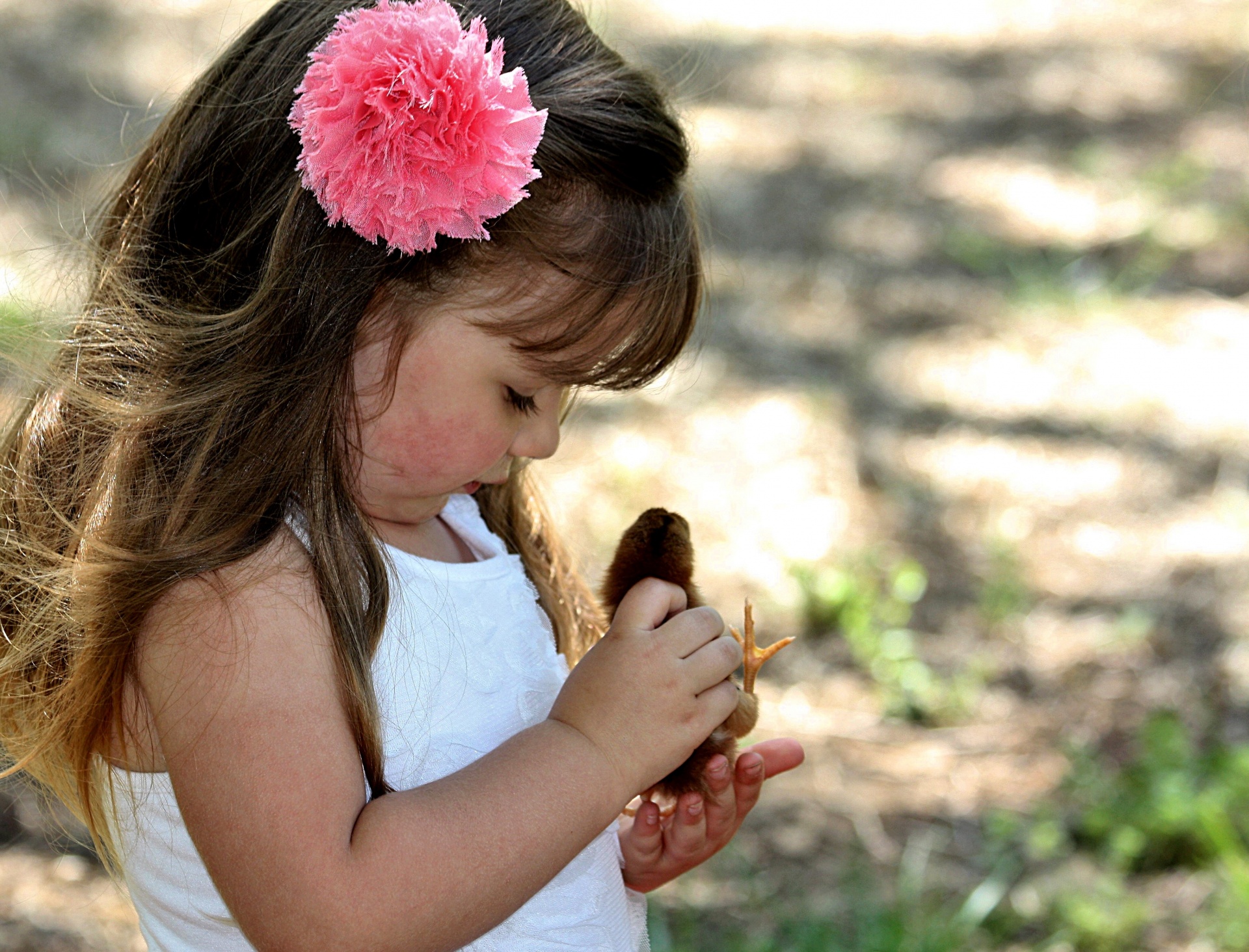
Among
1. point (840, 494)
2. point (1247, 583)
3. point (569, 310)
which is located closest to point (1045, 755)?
point (1247, 583)

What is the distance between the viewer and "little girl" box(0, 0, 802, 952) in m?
1.23

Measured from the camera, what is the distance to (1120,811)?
2.52 m

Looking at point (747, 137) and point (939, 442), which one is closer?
point (939, 442)

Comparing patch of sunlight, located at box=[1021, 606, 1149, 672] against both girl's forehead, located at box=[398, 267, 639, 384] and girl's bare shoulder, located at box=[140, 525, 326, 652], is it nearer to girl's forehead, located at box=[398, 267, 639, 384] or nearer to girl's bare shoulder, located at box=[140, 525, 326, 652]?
girl's forehead, located at box=[398, 267, 639, 384]

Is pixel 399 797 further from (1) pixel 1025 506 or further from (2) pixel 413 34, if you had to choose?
(1) pixel 1025 506

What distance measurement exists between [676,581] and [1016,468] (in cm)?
233

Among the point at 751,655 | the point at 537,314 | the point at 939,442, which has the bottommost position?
the point at 939,442

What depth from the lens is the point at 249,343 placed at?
1.32 meters

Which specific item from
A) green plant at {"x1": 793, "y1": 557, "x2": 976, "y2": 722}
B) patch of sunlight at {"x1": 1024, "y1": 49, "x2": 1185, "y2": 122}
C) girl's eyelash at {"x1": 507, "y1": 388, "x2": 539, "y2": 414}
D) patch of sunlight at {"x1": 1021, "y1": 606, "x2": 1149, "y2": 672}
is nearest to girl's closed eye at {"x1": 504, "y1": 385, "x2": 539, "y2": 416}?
girl's eyelash at {"x1": 507, "y1": 388, "x2": 539, "y2": 414}

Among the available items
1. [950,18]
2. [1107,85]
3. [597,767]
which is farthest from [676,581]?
[950,18]

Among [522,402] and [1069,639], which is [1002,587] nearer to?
[1069,639]

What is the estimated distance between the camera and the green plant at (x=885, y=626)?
9.53 feet

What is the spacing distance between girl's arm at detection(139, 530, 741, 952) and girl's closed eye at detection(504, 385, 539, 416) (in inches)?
10.6

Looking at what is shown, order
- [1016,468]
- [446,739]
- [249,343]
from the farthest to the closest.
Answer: [1016,468]
[446,739]
[249,343]
